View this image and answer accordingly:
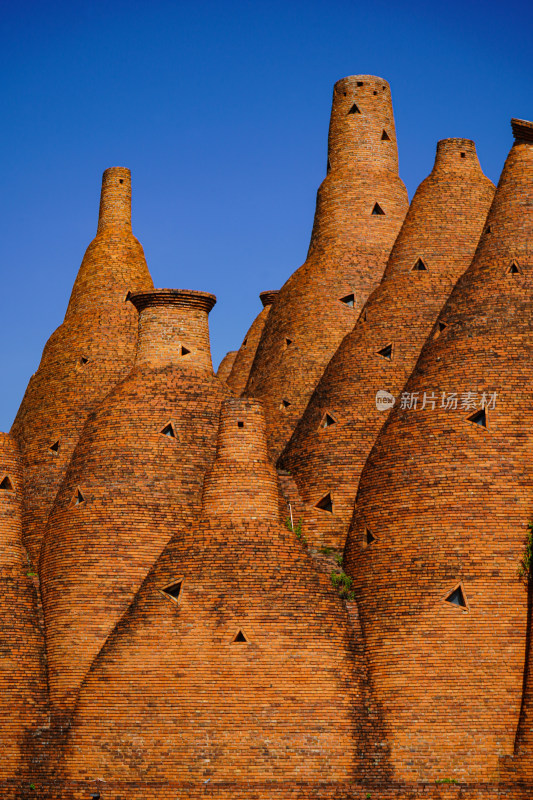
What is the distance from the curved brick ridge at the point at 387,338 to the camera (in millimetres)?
29344

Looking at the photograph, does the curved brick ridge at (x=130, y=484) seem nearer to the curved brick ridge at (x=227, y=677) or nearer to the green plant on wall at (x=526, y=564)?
the curved brick ridge at (x=227, y=677)

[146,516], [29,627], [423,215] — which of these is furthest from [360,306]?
[29,627]

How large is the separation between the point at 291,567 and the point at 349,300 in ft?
36.2

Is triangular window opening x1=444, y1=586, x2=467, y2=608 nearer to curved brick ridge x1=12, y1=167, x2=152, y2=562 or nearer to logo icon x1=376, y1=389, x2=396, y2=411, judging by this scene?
logo icon x1=376, y1=389, x2=396, y2=411

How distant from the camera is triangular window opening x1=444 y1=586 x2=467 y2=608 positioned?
2492 cm

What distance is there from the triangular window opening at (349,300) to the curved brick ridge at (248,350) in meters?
5.92

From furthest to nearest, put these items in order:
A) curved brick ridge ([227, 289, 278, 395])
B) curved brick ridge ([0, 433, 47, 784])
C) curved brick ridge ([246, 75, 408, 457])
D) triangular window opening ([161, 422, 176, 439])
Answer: curved brick ridge ([227, 289, 278, 395])
curved brick ridge ([246, 75, 408, 457])
triangular window opening ([161, 422, 176, 439])
curved brick ridge ([0, 433, 47, 784])

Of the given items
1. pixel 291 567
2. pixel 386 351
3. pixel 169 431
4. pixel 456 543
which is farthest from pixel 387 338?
pixel 291 567

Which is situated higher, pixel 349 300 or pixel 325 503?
pixel 349 300

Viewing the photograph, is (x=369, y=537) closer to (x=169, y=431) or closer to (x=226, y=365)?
(x=169, y=431)

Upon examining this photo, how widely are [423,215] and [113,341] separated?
951 centimetres

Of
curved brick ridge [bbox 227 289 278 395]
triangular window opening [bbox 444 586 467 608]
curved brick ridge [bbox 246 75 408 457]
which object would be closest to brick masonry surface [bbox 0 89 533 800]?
triangular window opening [bbox 444 586 467 608]

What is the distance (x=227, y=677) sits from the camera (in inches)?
975

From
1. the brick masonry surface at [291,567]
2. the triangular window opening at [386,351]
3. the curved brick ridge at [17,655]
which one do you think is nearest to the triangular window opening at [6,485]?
the brick masonry surface at [291,567]
